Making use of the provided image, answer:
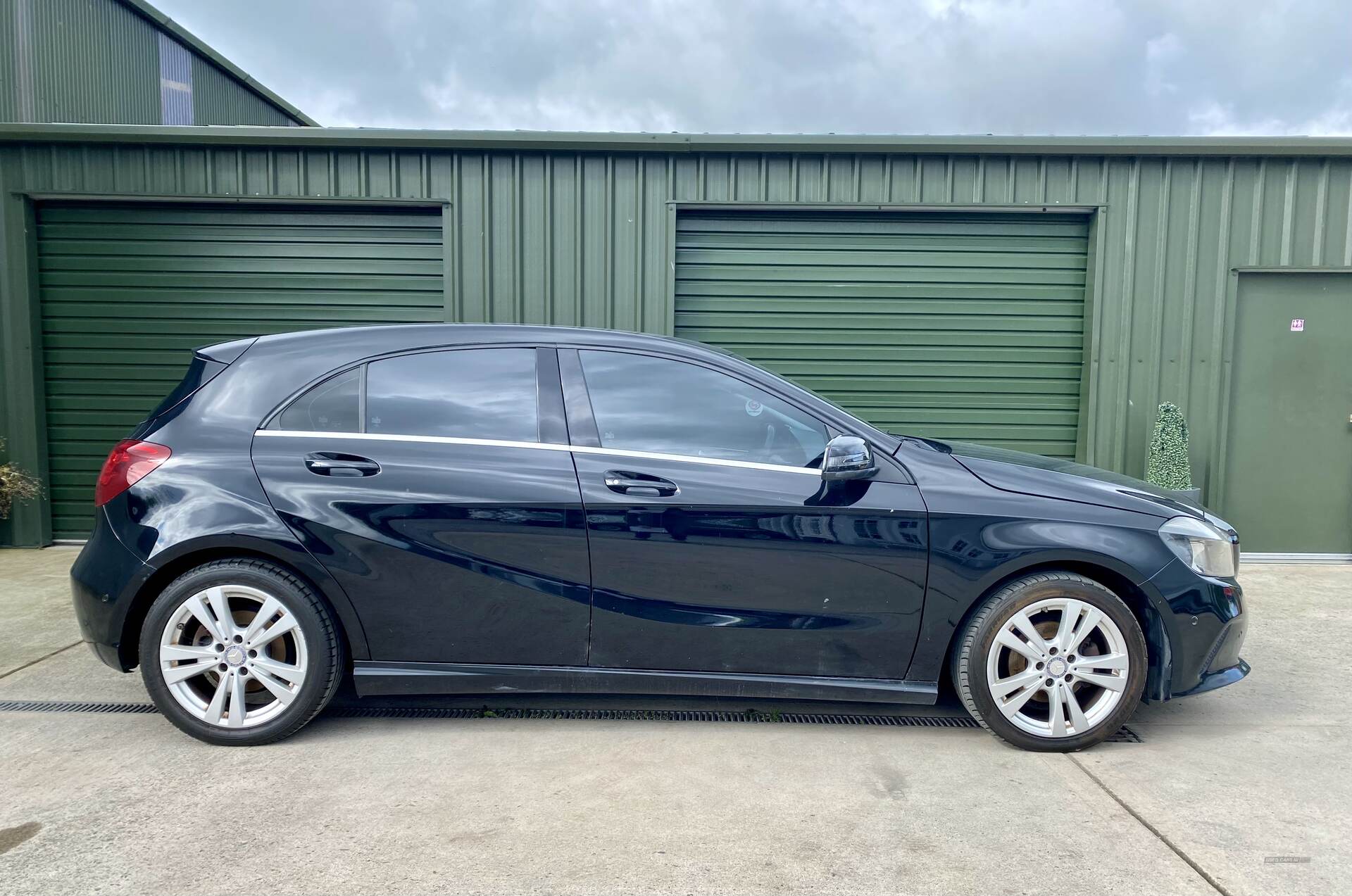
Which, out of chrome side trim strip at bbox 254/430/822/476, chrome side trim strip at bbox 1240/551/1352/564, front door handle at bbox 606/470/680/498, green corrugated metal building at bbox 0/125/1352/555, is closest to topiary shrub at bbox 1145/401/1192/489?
green corrugated metal building at bbox 0/125/1352/555

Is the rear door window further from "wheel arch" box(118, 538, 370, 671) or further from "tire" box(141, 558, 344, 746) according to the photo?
"tire" box(141, 558, 344, 746)

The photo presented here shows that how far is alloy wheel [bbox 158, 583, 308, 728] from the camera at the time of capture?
3178 mm

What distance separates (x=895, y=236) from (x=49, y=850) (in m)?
6.48

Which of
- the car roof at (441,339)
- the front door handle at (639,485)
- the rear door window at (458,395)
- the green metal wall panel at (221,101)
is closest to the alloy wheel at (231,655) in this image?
the rear door window at (458,395)

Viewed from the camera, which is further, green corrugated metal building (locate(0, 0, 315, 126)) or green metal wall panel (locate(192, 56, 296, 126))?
green metal wall panel (locate(192, 56, 296, 126))

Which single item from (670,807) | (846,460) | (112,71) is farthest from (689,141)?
(112,71)

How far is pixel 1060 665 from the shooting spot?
3189 millimetres

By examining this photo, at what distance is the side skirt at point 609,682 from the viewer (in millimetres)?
3254

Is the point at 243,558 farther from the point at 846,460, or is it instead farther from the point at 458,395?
the point at 846,460

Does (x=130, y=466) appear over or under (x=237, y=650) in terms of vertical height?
over

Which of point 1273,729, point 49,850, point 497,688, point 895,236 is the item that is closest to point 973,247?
point 895,236

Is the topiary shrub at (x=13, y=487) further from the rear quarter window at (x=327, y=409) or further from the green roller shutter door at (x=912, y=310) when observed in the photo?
the green roller shutter door at (x=912, y=310)

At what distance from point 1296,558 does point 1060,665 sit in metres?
5.09

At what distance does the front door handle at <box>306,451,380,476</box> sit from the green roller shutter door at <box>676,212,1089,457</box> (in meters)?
4.12
